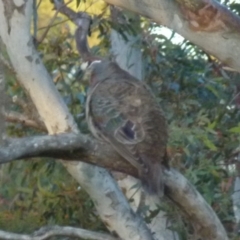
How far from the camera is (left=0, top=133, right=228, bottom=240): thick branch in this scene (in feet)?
10.0

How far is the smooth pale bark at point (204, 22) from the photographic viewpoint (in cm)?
318

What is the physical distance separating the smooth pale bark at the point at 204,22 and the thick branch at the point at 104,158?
59cm

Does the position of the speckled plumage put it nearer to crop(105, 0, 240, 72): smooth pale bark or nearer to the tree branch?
the tree branch

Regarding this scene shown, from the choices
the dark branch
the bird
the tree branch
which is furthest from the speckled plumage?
the tree branch

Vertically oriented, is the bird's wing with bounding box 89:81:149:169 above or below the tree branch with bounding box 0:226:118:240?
above

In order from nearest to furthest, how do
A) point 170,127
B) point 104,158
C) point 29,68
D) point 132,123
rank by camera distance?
point 104,158 → point 29,68 → point 132,123 → point 170,127

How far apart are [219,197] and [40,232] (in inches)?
52.8

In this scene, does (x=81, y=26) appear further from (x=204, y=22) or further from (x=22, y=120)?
(x=204, y=22)

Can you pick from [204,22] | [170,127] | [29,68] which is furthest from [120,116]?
[204,22]

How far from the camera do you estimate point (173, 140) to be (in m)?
4.30

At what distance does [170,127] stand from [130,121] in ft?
1.50

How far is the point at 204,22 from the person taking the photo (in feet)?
10.6

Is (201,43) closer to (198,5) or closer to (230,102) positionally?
(198,5)

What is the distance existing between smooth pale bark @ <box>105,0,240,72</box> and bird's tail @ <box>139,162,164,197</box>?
675mm
